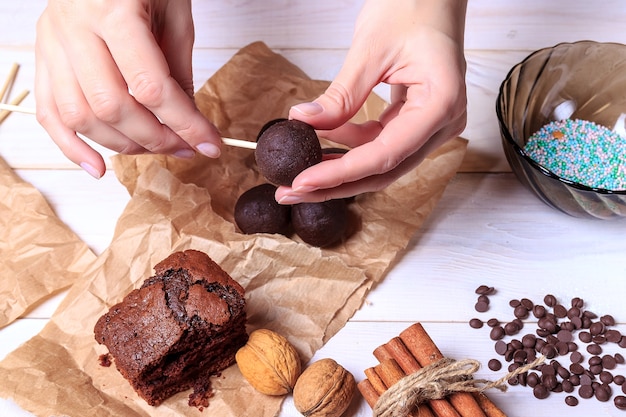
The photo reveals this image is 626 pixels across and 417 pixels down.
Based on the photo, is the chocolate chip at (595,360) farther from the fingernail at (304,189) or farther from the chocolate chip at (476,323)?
the fingernail at (304,189)

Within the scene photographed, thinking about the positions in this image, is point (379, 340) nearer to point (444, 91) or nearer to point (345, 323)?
point (345, 323)

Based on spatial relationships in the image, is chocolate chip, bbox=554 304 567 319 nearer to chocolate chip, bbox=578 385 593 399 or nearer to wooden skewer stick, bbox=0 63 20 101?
chocolate chip, bbox=578 385 593 399

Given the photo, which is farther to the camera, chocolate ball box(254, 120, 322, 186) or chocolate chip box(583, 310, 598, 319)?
chocolate chip box(583, 310, 598, 319)

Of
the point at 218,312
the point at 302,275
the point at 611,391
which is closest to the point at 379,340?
the point at 302,275

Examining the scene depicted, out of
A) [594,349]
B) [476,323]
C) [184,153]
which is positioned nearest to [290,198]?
[184,153]

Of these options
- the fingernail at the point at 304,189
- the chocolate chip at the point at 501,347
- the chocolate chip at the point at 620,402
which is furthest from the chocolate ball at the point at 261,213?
the chocolate chip at the point at 620,402

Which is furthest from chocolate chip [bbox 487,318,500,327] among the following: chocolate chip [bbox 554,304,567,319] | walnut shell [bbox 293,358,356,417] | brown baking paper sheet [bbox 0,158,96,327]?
brown baking paper sheet [bbox 0,158,96,327]

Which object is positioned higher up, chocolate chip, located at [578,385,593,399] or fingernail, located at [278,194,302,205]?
fingernail, located at [278,194,302,205]

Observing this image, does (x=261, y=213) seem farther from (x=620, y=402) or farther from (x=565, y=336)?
(x=620, y=402)
